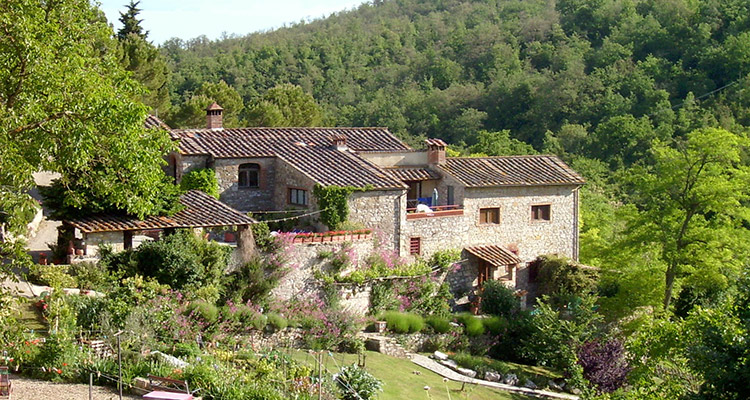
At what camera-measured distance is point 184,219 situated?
82.5ft

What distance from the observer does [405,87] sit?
3191 inches

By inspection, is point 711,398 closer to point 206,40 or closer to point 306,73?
point 306,73

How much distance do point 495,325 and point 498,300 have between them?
1.95 metres

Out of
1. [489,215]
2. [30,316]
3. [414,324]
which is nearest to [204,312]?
[30,316]

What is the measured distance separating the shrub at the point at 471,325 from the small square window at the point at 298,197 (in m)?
6.60

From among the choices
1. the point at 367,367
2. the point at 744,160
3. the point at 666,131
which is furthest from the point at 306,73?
the point at 367,367

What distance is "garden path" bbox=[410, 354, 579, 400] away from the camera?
25.8 metres

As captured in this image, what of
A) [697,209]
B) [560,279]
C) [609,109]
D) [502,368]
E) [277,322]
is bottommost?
[502,368]

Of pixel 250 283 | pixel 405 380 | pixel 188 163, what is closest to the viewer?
pixel 405 380

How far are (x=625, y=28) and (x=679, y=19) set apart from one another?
4.79m

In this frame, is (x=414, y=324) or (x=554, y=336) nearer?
(x=414, y=324)

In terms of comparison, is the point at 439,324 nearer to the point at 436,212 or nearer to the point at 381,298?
the point at 381,298

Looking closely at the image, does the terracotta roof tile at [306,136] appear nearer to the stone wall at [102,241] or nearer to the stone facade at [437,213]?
the stone facade at [437,213]

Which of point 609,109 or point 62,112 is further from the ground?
point 609,109
